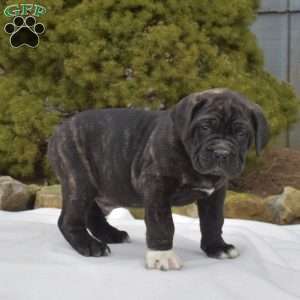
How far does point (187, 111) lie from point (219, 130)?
161 mm

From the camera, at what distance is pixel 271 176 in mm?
6773

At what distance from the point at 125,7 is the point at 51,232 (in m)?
2.85

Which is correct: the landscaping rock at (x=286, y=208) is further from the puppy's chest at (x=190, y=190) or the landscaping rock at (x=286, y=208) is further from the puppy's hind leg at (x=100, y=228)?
the puppy's chest at (x=190, y=190)

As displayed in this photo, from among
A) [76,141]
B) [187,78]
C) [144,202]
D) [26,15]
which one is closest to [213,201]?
[144,202]

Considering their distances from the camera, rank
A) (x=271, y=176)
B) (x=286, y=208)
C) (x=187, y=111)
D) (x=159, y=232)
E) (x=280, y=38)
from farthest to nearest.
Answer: (x=280, y=38) < (x=271, y=176) < (x=286, y=208) < (x=159, y=232) < (x=187, y=111)

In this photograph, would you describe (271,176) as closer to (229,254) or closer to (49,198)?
(49,198)

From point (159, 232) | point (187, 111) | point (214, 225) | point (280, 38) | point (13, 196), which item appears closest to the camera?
point (187, 111)

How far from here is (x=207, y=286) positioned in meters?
2.72

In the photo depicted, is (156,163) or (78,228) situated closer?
(156,163)

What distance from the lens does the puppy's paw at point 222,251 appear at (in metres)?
3.13

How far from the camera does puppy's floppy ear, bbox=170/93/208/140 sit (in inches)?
108

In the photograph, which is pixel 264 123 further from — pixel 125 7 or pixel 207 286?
pixel 125 7

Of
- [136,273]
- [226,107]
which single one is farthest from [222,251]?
[226,107]

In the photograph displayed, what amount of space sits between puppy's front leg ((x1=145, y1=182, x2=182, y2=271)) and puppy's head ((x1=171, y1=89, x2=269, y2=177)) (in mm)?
268
